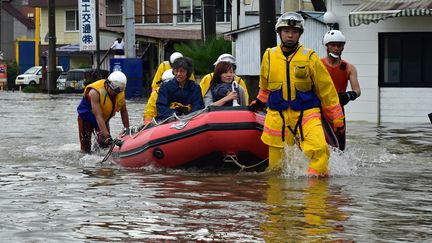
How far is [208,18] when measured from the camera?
31734 millimetres

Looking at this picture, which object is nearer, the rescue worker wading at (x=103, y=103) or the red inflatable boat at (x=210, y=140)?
the red inflatable boat at (x=210, y=140)

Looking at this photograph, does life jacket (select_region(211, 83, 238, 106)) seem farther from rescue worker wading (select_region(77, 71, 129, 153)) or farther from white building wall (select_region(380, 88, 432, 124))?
white building wall (select_region(380, 88, 432, 124))

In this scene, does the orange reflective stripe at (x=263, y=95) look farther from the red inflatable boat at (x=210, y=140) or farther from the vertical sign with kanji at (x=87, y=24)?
the vertical sign with kanji at (x=87, y=24)

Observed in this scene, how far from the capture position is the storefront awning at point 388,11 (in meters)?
20.4

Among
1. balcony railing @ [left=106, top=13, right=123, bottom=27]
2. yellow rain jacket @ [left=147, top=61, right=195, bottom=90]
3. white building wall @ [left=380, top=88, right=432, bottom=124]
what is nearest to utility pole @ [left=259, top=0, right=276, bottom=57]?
yellow rain jacket @ [left=147, top=61, right=195, bottom=90]

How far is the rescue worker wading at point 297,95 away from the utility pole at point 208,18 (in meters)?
19.8

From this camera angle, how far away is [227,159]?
12273 mm

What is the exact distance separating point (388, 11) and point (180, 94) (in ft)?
26.5

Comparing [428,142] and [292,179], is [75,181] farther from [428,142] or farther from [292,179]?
[428,142]

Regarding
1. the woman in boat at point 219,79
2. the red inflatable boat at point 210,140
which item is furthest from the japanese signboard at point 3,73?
the red inflatable boat at point 210,140

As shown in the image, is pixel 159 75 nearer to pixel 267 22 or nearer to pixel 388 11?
pixel 267 22

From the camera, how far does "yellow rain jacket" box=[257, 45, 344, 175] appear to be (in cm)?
1129

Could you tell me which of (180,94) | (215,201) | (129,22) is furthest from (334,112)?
(129,22)

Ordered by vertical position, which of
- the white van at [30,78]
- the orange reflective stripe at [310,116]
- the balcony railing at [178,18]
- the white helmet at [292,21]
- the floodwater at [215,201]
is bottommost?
the white van at [30,78]
